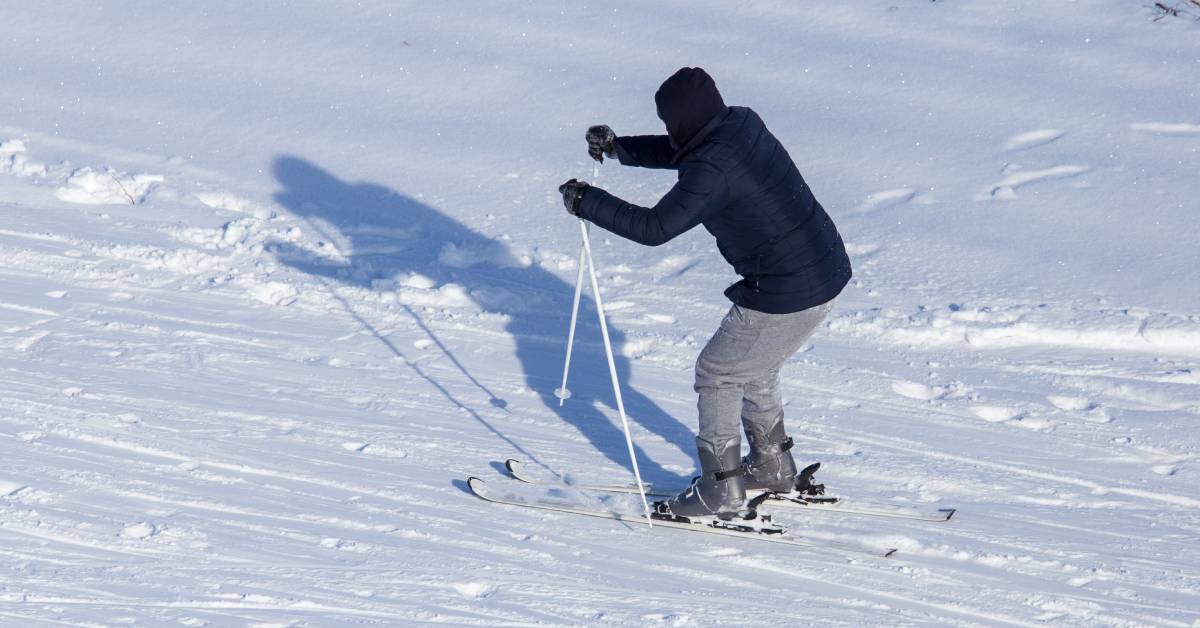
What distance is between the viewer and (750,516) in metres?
4.69

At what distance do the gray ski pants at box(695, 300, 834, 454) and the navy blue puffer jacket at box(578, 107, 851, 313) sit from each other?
0.07m

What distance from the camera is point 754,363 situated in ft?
14.5

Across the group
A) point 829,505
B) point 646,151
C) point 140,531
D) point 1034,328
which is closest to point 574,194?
point 646,151

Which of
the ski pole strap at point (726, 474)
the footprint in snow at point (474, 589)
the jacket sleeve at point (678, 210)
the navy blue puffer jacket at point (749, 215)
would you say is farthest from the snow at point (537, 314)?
the jacket sleeve at point (678, 210)

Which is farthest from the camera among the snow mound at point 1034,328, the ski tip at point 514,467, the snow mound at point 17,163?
the snow mound at point 17,163

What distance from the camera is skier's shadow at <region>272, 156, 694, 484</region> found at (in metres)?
5.71

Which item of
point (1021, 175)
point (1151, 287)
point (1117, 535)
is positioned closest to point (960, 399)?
point (1117, 535)

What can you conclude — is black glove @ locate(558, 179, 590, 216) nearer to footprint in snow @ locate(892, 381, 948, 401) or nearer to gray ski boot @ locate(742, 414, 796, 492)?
gray ski boot @ locate(742, 414, 796, 492)

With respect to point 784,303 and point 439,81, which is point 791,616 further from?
point 439,81

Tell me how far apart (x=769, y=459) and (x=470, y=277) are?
2.68 m

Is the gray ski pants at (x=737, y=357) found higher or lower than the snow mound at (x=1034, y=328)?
higher

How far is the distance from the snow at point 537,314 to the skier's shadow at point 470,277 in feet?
0.09

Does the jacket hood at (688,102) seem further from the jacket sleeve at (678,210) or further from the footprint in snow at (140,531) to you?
the footprint in snow at (140,531)

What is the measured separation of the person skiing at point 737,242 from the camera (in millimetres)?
4004
